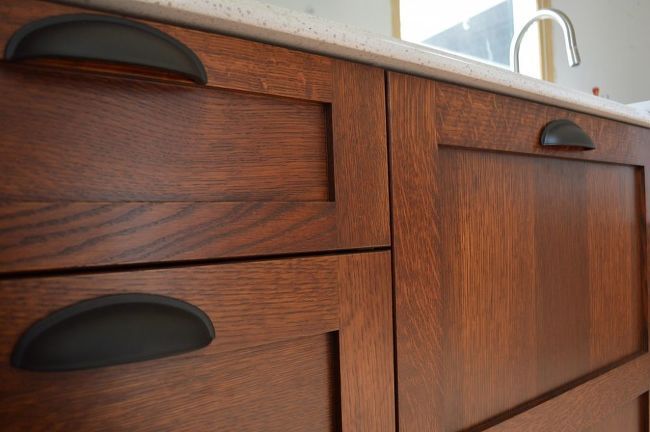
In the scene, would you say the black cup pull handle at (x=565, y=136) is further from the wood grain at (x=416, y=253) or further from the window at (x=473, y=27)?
the window at (x=473, y=27)

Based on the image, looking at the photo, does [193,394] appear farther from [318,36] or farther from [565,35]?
[565,35]

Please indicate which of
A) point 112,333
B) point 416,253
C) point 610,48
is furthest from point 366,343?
point 610,48

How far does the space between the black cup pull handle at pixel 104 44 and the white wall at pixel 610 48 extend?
174 cm

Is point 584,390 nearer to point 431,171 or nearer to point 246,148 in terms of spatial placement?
point 431,171

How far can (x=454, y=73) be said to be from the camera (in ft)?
1.61

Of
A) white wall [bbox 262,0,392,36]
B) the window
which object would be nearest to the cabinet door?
white wall [bbox 262,0,392,36]

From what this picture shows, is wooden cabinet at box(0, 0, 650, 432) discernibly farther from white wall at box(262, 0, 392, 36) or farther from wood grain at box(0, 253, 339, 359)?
white wall at box(262, 0, 392, 36)

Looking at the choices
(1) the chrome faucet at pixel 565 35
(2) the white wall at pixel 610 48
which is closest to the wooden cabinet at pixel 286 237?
(1) the chrome faucet at pixel 565 35

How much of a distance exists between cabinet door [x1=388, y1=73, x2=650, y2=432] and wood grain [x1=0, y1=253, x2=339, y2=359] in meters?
0.11

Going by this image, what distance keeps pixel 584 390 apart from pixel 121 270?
0.72 m

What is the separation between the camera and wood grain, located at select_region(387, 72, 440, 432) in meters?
0.45

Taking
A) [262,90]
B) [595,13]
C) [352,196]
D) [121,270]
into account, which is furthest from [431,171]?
[595,13]

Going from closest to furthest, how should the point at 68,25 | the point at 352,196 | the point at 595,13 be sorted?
the point at 68,25, the point at 352,196, the point at 595,13

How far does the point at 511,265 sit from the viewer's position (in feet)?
1.89
